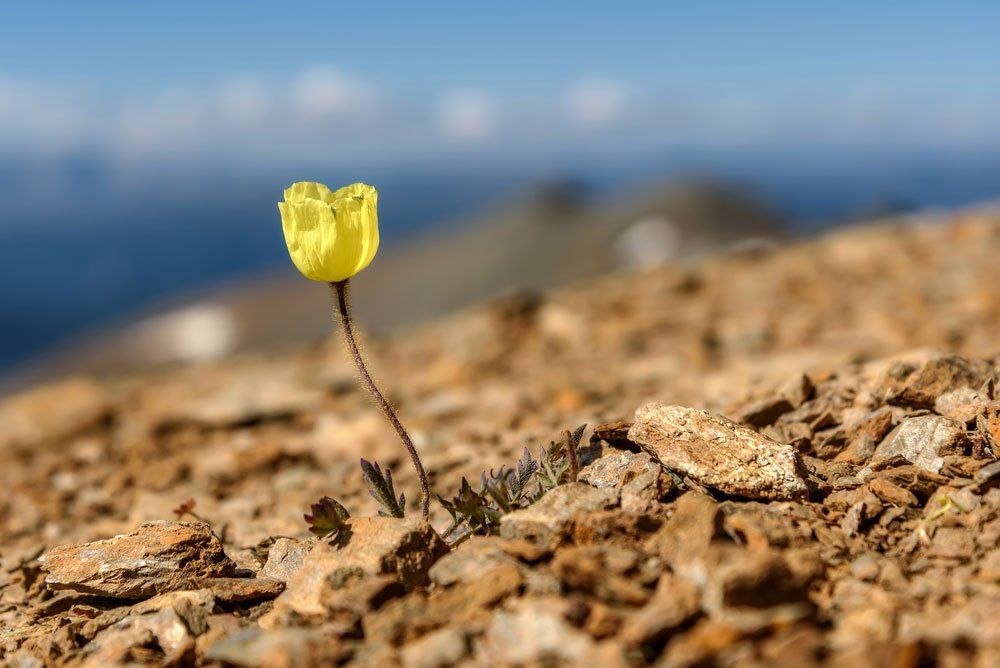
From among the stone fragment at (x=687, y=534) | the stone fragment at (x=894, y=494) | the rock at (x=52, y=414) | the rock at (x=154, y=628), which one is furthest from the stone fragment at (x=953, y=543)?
the rock at (x=52, y=414)

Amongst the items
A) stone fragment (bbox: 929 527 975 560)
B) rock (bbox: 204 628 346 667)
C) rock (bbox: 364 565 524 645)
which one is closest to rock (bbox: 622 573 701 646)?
rock (bbox: 364 565 524 645)

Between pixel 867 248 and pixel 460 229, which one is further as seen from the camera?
pixel 460 229

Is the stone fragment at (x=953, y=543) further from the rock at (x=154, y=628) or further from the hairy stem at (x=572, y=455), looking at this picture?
the rock at (x=154, y=628)

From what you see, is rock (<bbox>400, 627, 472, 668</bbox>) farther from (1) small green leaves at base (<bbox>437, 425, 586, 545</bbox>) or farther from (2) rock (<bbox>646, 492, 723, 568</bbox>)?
(1) small green leaves at base (<bbox>437, 425, 586, 545</bbox>)

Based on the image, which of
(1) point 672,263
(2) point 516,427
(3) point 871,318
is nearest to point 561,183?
(1) point 672,263

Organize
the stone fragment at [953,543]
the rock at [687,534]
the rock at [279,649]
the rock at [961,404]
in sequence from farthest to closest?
1. the rock at [961,404]
2. the stone fragment at [953,543]
3. the rock at [687,534]
4. the rock at [279,649]

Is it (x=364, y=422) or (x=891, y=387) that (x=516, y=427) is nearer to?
(x=364, y=422)
